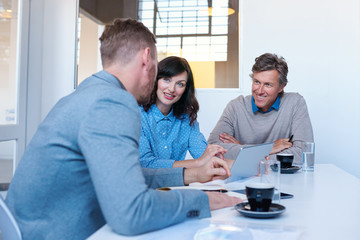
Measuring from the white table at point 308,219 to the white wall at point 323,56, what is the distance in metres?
2.18

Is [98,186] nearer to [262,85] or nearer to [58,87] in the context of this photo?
[262,85]

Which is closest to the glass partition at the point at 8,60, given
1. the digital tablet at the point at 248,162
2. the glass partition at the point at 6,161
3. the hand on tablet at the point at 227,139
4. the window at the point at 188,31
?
the glass partition at the point at 6,161

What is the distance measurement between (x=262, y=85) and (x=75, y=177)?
1987mm

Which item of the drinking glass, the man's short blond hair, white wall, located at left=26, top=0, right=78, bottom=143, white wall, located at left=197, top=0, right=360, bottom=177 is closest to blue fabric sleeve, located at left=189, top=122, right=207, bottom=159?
the drinking glass

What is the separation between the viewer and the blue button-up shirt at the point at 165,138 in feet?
6.59

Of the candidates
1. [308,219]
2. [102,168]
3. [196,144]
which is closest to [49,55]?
[196,144]

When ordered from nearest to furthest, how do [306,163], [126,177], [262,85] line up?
[126,177], [306,163], [262,85]

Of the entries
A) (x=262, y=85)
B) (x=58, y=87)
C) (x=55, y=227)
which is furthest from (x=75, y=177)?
(x=58, y=87)

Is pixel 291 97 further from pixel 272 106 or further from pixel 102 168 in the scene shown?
pixel 102 168

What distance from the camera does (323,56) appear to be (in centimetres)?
358

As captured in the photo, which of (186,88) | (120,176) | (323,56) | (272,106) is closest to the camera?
(120,176)

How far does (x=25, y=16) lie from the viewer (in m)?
3.41

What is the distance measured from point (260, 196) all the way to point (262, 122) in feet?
6.03

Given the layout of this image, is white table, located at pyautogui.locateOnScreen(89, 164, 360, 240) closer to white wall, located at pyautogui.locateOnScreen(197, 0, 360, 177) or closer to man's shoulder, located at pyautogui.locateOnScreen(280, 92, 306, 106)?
man's shoulder, located at pyautogui.locateOnScreen(280, 92, 306, 106)
